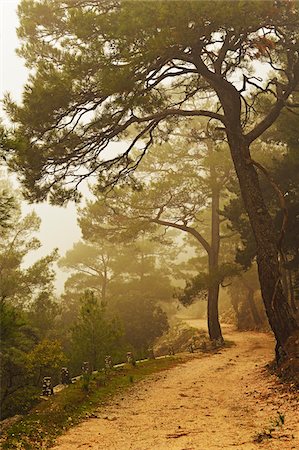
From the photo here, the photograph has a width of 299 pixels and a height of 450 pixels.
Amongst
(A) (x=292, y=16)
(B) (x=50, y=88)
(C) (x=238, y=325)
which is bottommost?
(C) (x=238, y=325)

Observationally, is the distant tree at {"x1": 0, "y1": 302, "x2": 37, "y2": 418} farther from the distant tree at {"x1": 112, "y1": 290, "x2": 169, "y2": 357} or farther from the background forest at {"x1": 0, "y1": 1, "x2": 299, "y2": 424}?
the distant tree at {"x1": 112, "y1": 290, "x2": 169, "y2": 357}

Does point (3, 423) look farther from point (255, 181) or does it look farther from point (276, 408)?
point (255, 181)

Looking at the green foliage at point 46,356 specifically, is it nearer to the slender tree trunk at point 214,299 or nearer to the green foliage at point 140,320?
the slender tree trunk at point 214,299

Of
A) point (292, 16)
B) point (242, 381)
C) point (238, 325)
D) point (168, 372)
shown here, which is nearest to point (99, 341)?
point (168, 372)

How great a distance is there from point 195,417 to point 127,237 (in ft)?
38.6

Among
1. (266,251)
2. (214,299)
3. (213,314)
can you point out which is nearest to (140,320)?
(213,314)

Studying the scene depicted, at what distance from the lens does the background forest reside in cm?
799

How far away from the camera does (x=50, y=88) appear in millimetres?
7879

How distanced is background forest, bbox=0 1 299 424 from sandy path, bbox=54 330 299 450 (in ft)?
6.34

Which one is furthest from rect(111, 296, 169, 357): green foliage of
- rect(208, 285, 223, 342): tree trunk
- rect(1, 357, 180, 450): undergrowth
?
rect(1, 357, 180, 450): undergrowth

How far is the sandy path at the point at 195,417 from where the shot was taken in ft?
14.4

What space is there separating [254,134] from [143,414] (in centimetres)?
709

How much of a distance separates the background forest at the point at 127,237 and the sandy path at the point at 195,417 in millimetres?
1932

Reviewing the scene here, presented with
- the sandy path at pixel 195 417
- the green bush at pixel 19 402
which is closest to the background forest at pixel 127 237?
the green bush at pixel 19 402
